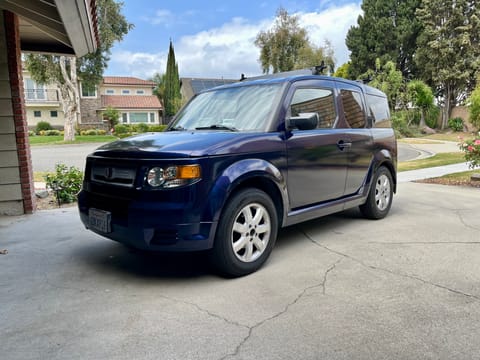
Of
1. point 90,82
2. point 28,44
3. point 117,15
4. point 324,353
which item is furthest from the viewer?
point 90,82

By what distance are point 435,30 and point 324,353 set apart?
33498 mm

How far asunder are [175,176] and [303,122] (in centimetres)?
150

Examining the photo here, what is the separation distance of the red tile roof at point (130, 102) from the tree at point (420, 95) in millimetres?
25698

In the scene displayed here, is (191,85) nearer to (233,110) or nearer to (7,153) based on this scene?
(7,153)

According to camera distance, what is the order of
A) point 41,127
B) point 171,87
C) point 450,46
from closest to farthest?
point 450,46, point 41,127, point 171,87

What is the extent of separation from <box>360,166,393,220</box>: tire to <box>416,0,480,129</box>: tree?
2804 centimetres

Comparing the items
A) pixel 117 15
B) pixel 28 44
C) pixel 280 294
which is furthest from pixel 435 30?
pixel 280 294

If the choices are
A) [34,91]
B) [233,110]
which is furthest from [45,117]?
[233,110]

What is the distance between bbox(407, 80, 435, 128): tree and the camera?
93.7ft

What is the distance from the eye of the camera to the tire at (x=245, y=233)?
3.19 m

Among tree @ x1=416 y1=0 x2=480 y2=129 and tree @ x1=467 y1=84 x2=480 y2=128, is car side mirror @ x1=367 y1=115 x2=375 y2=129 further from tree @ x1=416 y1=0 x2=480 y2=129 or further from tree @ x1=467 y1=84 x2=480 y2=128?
tree @ x1=416 y1=0 x2=480 y2=129

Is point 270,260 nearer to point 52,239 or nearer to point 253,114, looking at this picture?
point 253,114

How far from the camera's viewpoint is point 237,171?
3.26 metres

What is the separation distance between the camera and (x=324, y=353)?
225 cm
